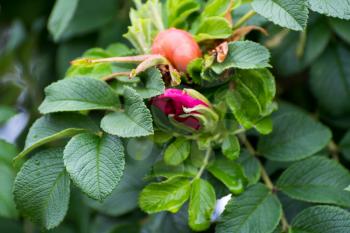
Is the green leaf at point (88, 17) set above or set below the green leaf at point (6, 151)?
above

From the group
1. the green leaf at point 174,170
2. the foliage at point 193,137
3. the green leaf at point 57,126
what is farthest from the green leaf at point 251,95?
the green leaf at point 57,126

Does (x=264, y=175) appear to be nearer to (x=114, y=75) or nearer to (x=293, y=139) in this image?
(x=293, y=139)

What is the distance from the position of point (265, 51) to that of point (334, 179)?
9.5 inches

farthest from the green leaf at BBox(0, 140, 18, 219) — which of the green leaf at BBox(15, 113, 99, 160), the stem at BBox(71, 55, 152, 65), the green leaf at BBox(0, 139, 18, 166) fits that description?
the stem at BBox(71, 55, 152, 65)

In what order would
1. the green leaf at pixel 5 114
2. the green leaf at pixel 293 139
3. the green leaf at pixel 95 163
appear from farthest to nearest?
the green leaf at pixel 5 114 → the green leaf at pixel 293 139 → the green leaf at pixel 95 163

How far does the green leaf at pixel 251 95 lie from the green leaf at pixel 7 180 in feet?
1.70

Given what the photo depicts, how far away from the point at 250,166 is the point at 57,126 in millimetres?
322

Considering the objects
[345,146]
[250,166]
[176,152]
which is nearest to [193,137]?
[176,152]

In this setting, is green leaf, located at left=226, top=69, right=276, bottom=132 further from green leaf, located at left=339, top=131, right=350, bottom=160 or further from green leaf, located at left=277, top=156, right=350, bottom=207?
green leaf, located at left=339, top=131, right=350, bottom=160

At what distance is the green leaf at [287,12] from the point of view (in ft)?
2.65

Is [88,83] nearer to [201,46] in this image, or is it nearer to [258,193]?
[201,46]

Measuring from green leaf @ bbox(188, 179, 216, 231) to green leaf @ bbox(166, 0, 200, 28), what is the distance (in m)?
0.28

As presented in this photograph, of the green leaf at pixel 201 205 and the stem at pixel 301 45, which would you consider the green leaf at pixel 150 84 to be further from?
the stem at pixel 301 45

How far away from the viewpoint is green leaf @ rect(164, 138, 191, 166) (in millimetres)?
887
